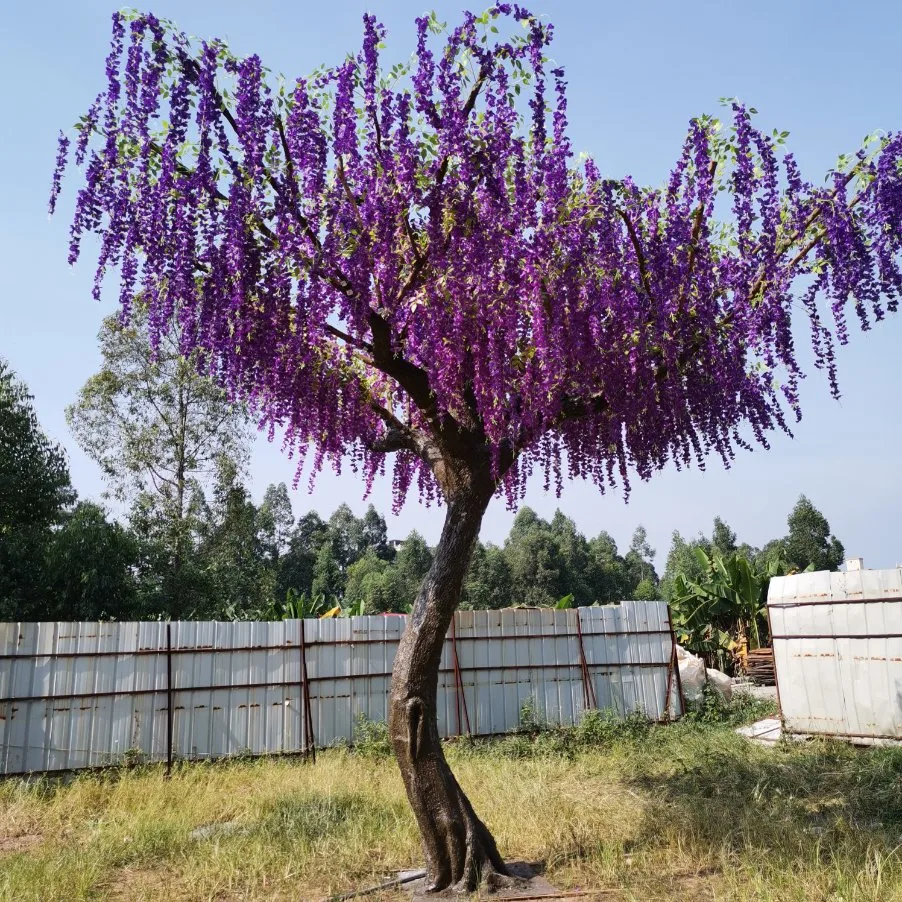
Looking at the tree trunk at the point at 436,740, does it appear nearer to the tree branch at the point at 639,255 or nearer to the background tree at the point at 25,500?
the tree branch at the point at 639,255

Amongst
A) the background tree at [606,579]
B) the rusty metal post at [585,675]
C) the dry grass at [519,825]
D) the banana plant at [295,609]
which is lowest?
the dry grass at [519,825]

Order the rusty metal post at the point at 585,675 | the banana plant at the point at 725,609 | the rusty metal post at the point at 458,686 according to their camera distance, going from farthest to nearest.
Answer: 1. the banana plant at the point at 725,609
2. the rusty metal post at the point at 585,675
3. the rusty metal post at the point at 458,686

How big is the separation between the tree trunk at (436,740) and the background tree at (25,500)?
14615 mm

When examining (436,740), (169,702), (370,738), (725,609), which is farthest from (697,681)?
(436,740)

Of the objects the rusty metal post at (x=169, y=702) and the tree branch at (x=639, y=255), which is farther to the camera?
the rusty metal post at (x=169, y=702)

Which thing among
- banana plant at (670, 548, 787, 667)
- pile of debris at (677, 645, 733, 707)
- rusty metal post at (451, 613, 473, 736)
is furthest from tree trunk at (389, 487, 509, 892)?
banana plant at (670, 548, 787, 667)

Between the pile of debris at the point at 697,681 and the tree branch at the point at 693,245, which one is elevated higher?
the tree branch at the point at 693,245

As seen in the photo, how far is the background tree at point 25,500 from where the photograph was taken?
1783 centimetres

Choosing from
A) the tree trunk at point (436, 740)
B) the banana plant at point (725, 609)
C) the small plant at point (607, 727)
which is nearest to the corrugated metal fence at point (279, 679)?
the small plant at point (607, 727)

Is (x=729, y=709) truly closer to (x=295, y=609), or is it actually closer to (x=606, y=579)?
(x=295, y=609)

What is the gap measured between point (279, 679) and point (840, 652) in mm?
7532

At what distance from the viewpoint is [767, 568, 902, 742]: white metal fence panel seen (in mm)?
10219

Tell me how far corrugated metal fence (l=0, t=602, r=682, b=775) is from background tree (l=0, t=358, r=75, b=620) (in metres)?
8.61

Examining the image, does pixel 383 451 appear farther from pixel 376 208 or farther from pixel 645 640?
pixel 645 640
